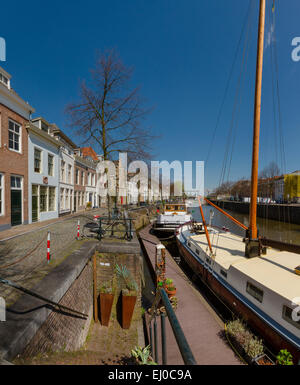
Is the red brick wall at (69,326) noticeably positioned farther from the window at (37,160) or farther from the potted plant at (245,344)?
the window at (37,160)

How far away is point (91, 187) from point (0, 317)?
2566 cm

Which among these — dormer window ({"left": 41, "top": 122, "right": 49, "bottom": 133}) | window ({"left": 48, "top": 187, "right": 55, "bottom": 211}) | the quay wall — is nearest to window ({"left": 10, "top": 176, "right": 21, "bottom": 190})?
window ({"left": 48, "top": 187, "right": 55, "bottom": 211})

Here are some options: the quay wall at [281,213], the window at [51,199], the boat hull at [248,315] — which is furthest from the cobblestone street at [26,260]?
the quay wall at [281,213]

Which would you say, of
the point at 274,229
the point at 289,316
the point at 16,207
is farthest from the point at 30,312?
the point at 274,229

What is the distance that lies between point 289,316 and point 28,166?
14816 millimetres

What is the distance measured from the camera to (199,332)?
496 cm

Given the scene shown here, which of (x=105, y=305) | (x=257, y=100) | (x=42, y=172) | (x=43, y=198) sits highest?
(x=257, y=100)

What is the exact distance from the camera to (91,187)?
2734 cm

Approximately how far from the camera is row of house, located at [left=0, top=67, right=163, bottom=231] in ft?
33.7

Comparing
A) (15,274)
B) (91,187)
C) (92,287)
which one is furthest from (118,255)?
(91,187)

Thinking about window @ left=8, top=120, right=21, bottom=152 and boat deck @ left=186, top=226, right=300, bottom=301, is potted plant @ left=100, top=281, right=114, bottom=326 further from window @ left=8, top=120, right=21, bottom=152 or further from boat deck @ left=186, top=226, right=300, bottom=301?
window @ left=8, top=120, right=21, bottom=152

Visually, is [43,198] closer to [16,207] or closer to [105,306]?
[16,207]

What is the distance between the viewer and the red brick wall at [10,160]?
10.1 m
